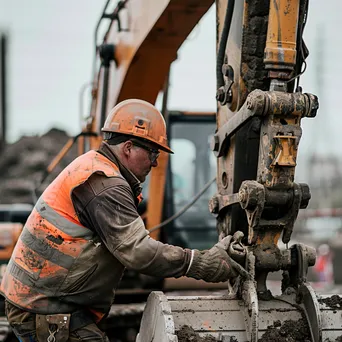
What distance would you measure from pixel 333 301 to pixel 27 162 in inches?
548

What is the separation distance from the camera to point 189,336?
3.76m

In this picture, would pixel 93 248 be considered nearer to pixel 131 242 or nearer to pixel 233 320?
pixel 131 242

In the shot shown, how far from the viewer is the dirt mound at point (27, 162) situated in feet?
50.6

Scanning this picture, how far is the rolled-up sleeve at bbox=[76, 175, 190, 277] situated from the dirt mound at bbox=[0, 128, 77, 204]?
1101 centimetres

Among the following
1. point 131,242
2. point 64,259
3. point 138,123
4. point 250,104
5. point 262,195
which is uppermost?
point 250,104

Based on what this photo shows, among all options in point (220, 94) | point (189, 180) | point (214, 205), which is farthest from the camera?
point (189, 180)

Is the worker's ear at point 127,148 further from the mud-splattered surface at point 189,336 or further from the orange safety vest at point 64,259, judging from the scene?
the mud-splattered surface at point 189,336

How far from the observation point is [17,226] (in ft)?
26.9

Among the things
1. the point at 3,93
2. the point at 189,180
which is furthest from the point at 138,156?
the point at 3,93

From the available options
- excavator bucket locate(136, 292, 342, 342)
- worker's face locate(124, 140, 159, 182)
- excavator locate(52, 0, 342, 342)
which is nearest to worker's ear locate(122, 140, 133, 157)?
worker's face locate(124, 140, 159, 182)

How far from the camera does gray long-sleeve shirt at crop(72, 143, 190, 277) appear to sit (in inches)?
146

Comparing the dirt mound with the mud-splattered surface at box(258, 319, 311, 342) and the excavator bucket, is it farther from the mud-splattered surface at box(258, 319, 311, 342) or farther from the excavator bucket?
the mud-splattered surface at box(258, 319, 311, 342)

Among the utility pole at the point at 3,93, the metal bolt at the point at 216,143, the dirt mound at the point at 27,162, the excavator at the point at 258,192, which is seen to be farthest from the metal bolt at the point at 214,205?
the utility pole at the point at 3,93

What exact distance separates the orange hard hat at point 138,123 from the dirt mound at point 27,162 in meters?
10.7
